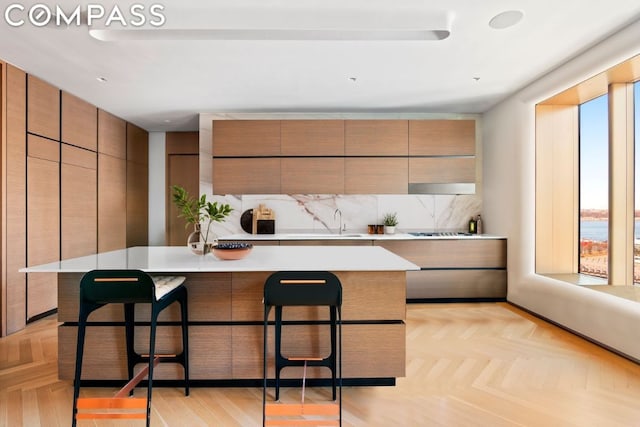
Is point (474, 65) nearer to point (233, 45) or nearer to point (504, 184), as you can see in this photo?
point (504, 184)

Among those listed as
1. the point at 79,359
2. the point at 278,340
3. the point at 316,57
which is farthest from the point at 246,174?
the point at 79,359

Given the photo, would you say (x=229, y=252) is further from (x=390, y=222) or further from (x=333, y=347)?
(x=390, y=222)

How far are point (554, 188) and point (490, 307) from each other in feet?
4.86

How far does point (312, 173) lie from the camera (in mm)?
4684

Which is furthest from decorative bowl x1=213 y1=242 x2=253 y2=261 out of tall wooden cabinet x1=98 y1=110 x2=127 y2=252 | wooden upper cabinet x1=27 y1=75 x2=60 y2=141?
tall wooden cabinet x1=98 y1=110 x2=127 y2=252

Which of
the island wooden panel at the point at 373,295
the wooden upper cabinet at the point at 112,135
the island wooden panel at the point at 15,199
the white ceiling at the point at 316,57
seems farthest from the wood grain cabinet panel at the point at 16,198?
the island wooden panel at the point at 373,295

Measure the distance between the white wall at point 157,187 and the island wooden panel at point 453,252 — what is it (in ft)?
12.2

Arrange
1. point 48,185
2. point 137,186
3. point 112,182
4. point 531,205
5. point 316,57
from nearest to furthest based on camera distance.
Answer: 1. point 316,57
2. point 48,185
3. point 531,205
4. point 112,182
5. point 137,186

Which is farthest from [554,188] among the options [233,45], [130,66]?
[130,66]

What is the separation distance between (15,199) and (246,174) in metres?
2.29

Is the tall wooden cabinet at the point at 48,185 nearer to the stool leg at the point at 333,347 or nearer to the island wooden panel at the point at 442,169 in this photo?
the stool leg at the point at 333,347

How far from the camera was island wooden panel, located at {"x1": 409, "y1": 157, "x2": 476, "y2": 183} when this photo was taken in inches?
185

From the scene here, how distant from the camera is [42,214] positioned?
3674 millimetres

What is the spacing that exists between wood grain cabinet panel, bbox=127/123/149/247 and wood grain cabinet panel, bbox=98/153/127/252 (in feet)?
0.48
